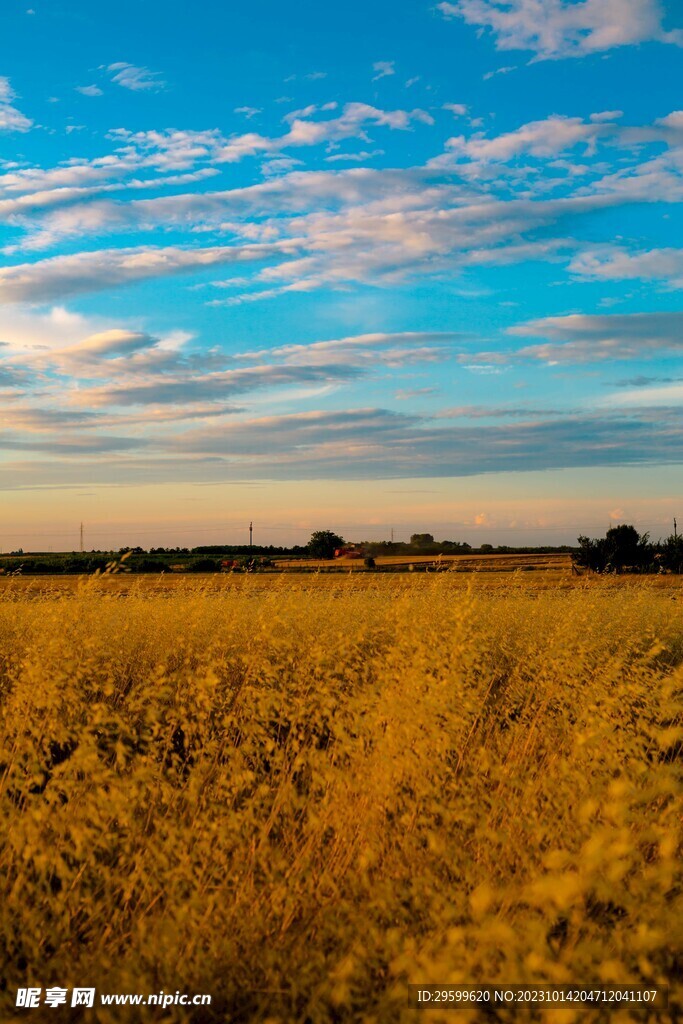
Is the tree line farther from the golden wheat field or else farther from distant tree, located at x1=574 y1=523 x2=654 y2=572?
the golden wheat field

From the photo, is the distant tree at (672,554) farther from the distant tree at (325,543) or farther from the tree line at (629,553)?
the distant tree at (325,543)

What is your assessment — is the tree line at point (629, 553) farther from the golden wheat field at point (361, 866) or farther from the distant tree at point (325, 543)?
the golden wheat field at point (361, 866)

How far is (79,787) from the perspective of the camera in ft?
14.1

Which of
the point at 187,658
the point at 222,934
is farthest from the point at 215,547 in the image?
the point at 222,934

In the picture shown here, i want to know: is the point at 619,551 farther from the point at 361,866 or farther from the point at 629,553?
the point at 361,866

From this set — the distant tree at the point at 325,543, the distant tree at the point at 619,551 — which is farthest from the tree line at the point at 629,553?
the distant tree at the point at 325,543

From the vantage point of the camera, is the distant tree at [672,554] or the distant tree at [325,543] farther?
the distant tree at [325,543]

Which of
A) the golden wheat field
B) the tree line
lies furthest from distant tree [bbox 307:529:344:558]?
the golden wheat field

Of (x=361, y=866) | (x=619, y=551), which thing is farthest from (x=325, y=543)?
(x=361, y=866)

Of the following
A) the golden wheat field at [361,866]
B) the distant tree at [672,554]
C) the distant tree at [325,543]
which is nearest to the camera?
the golden wheat field at [361,866]

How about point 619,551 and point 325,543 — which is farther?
point 325,543

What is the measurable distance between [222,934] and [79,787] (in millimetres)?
1168

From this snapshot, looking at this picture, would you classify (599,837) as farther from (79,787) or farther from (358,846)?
(79,787)

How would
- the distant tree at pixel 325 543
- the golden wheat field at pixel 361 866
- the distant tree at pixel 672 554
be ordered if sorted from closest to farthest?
the golden wheat field at pixel 361 866 < the distant tree at pixel 672 554 < the distant tree at pixel 325 543
